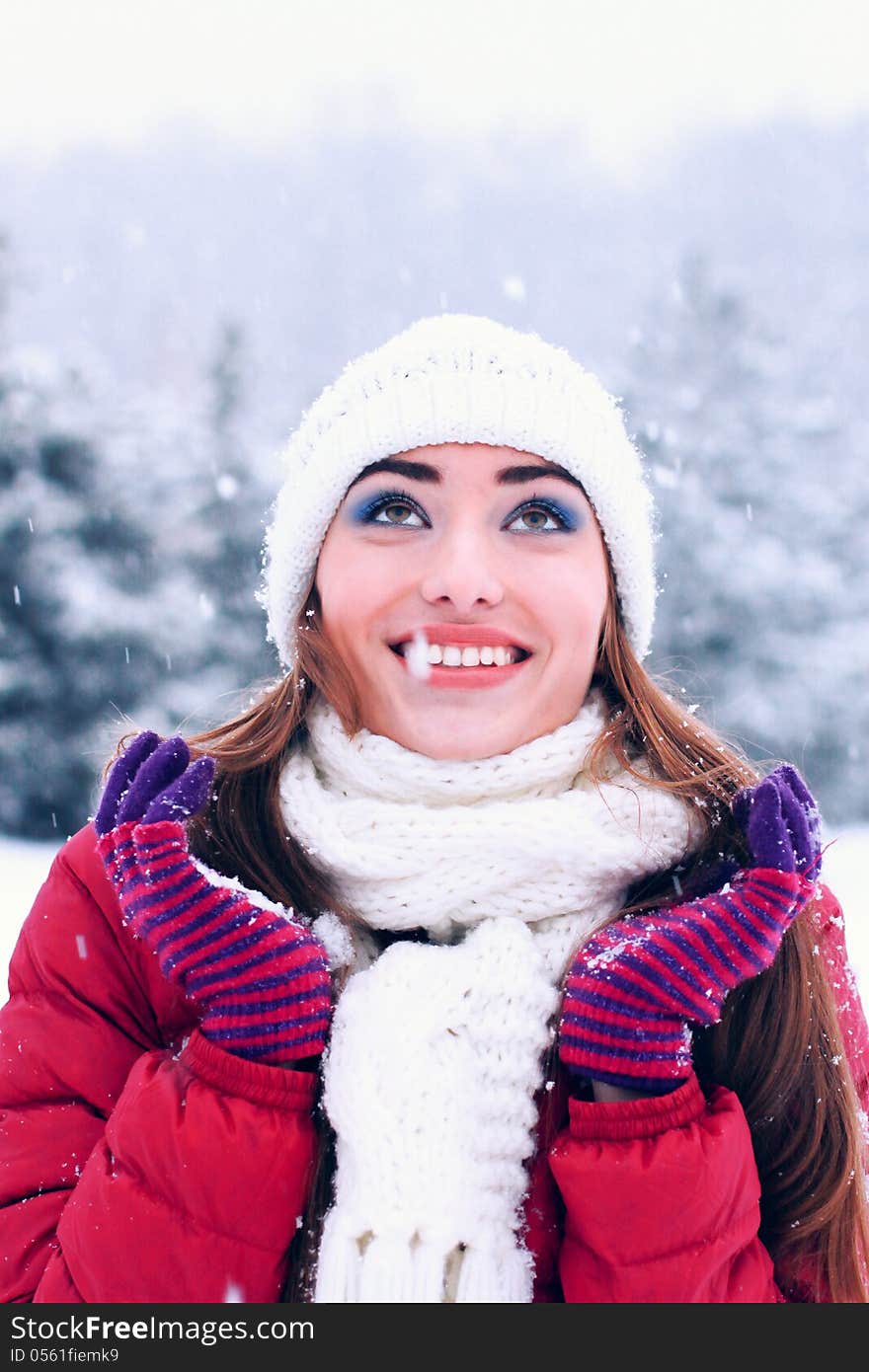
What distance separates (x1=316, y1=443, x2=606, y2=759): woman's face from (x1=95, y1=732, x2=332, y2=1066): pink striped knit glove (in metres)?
0.39

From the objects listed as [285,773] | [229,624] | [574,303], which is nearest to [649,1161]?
[285,773]

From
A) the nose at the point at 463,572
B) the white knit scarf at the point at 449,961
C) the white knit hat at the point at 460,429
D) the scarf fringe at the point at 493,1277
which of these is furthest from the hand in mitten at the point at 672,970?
the white knit hat at the point at 460,429

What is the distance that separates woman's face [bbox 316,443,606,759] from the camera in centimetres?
157

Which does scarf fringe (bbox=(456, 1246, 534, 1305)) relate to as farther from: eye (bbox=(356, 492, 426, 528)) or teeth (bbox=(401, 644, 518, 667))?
eye (bbox=(356, 492, 426, 528))

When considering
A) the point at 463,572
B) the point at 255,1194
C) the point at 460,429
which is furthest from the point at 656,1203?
the point at 460,429

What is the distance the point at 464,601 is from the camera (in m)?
1.53

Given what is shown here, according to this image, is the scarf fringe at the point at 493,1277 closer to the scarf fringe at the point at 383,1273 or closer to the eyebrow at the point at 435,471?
the scarf fringe at the point at 383,1273

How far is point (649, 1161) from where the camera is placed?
128 centimetres

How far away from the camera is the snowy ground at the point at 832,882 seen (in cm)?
491

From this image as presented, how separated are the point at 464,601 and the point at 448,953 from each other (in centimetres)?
54

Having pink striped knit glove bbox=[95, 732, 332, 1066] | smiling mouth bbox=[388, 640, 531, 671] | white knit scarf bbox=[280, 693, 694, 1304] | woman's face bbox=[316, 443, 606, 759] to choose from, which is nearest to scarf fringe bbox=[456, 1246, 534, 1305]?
white knit scarf bbox=[280, 693, 694, 1304]

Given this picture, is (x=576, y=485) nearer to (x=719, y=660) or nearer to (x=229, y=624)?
(x=229, y=624)

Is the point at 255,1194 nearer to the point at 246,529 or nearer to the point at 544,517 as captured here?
the point at 544,517

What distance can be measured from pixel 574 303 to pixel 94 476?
79.4 m
